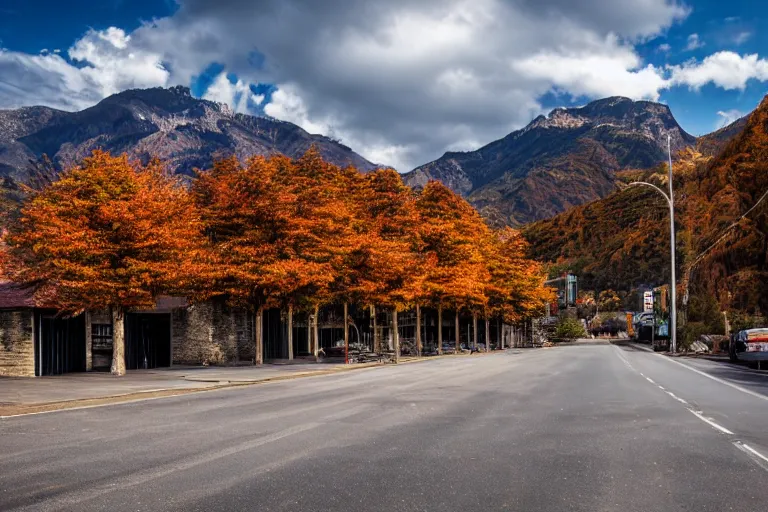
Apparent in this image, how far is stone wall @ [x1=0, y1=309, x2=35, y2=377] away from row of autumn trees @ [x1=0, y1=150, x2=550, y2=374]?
140 cm

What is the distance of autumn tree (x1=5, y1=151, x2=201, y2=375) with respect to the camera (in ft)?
84.2

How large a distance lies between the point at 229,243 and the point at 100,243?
7879 millimetres

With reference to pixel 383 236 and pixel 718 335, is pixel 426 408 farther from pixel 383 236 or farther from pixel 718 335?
pixel 718 335

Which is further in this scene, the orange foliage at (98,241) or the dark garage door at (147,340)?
the dark garage door at (147,340)

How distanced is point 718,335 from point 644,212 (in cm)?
10293

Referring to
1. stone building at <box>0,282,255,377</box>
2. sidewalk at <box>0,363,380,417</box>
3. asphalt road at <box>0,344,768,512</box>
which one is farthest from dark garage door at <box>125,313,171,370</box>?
asphalt road at <box>0,344,768,512</box>

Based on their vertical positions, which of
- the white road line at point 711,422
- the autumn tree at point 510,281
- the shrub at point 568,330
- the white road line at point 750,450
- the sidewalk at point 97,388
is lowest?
the shrub at point 568,330

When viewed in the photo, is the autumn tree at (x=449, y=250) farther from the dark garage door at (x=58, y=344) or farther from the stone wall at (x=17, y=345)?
the stone wall at (x=17, y=345)

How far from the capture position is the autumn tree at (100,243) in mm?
25656

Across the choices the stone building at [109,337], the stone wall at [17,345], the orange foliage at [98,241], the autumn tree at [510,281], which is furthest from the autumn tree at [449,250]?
the stone wall at [17,345]

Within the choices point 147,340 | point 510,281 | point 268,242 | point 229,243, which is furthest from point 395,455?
point 510,281

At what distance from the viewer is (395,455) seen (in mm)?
8781

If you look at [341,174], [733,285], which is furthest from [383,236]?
[733,285]

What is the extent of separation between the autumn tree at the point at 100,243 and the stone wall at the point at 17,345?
A: 1299 millimetres
